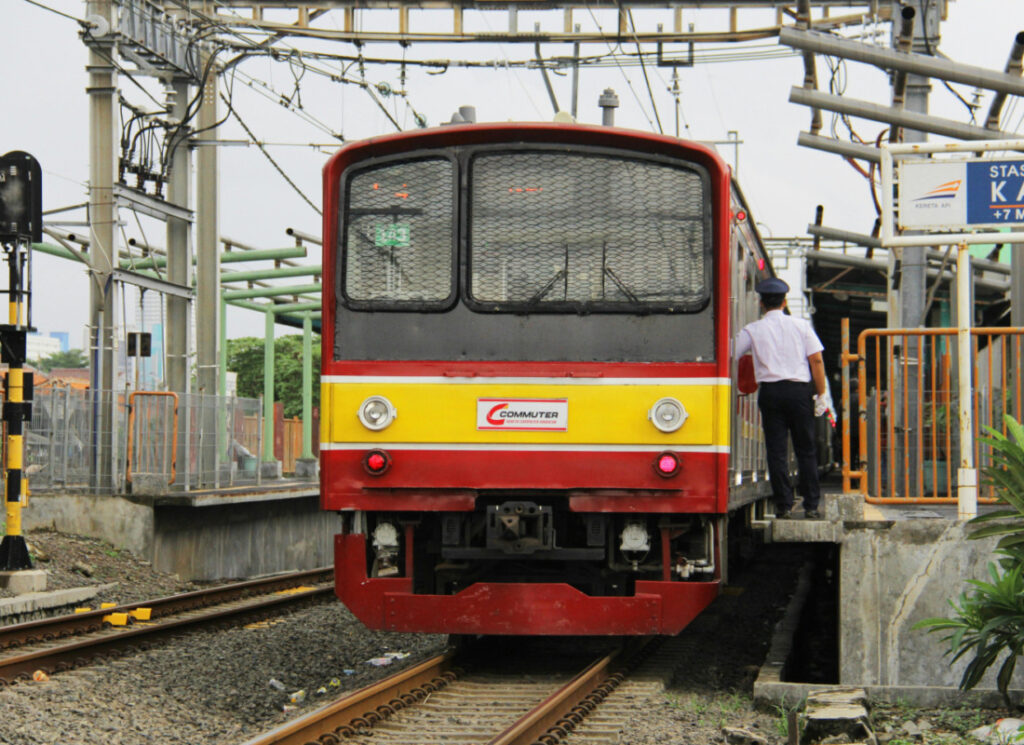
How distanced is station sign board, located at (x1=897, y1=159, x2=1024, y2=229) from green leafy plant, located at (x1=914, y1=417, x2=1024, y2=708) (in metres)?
1.39

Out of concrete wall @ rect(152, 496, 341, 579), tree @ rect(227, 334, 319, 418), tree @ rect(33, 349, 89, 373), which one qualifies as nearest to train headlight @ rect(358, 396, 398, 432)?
concrete wall @ rect(152, 496, 341, 579)

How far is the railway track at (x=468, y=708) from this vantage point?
6719mm

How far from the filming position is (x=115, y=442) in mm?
16641

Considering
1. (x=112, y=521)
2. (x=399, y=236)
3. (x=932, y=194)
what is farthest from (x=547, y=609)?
(x=112, y=521)

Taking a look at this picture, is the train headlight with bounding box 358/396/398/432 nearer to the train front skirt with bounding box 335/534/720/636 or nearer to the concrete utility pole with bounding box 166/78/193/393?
the train front skirt with bounding box 335/534/720/636

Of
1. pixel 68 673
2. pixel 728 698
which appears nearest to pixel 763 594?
pixel 728 698

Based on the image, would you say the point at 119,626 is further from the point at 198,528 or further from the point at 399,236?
the point at 198,528

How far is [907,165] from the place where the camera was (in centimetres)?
833

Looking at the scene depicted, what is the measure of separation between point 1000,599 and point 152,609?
773 cm

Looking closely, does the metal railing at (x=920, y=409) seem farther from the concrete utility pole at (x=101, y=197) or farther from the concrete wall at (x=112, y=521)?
the concrete utility pole at (x=101, y=197)

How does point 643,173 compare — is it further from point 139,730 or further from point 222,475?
point 222,475

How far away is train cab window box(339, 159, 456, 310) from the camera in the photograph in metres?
8.51

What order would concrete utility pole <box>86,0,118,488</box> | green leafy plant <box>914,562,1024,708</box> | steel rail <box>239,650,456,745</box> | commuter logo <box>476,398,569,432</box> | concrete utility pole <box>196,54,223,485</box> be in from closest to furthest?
steel rail <box>239,650,456,745</box> → green leafy plant <box>914,562,1024,708</box> → commuter logo <box>476,398,569,432</box> → concrete utility pole <box>86,0,118,488</box> → concrete utility pole <box>196,54,223,485</box>

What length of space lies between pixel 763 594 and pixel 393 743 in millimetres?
8507
